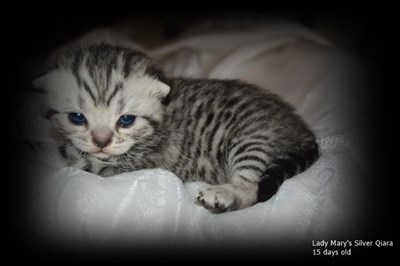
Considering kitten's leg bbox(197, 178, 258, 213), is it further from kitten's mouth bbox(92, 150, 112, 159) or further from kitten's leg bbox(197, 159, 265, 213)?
kitten's mouth bbox(92, 150, 112, 159)

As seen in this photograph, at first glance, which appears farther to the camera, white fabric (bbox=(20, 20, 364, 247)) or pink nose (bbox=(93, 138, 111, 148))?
pink nose (bbox=(93, 138, 111, 148))

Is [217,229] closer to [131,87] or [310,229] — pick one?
[310,229]

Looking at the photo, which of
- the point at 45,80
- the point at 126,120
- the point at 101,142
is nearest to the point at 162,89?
the point at 126,120

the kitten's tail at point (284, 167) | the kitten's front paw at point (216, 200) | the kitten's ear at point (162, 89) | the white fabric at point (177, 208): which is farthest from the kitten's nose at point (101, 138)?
the kitten's tail at point (284, 167)

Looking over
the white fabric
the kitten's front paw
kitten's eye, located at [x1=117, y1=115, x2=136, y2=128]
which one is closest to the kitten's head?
kitten's eye, located at [x1=117, y1=115, x2=136, y2=128]

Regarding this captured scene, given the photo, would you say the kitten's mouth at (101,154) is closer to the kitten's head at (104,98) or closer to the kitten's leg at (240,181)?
the kitten's head at (104,98)

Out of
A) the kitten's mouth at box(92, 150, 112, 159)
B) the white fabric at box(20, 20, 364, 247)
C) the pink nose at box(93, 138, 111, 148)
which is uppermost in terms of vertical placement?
the pink nose at box(93, 138, 111, 148)

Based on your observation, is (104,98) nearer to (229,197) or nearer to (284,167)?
(229,197)
